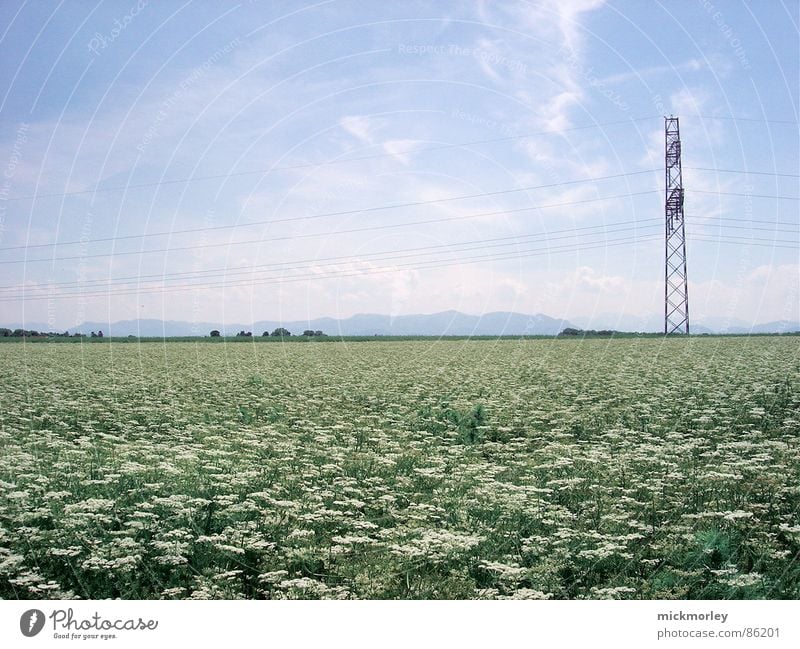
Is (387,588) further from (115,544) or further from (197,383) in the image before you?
(197,383)

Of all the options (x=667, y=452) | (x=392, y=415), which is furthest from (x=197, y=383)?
(x=667, y=452)

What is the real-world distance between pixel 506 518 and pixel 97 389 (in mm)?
17888

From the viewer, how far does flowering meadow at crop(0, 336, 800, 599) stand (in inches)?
263

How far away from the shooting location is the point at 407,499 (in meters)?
9.41

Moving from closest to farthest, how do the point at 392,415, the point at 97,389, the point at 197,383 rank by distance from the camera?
1. the point at 392,415
2. the point at 97,389
3. the point at 197,383
